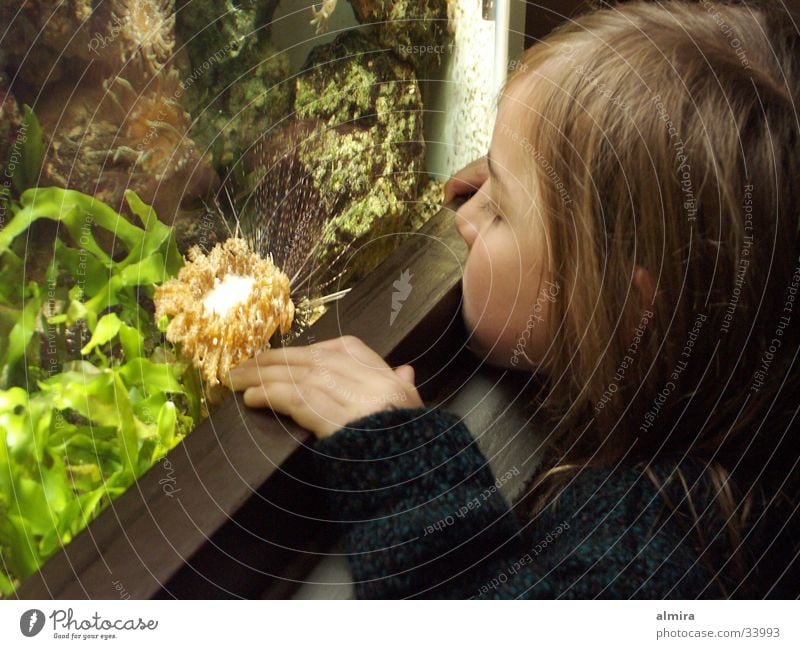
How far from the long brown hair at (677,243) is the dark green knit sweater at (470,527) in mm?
21

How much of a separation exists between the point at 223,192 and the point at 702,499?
375 millimetres

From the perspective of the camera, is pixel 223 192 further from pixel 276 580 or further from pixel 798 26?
pixel 798 26

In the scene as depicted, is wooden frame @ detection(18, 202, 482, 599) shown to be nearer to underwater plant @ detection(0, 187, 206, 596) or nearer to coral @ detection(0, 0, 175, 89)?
underwater plant @ detection(0, 187, 206, 596)

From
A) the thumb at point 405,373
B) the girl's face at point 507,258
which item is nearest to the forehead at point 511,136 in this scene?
the girl's face at point 507,258

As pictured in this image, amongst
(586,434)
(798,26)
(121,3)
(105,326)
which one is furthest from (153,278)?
(798,26)

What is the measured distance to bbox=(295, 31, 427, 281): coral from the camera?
49cm

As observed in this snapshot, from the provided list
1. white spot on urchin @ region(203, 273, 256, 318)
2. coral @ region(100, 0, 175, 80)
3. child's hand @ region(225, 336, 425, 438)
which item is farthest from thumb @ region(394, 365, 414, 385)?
coral @ region(100, 0, 175, 80)

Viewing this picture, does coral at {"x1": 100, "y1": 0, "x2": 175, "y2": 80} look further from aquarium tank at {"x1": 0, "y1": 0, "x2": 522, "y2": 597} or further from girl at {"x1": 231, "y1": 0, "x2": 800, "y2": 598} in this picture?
girl at {"x1": 231, "y1": 0, "x2": 800, "y2": 598}

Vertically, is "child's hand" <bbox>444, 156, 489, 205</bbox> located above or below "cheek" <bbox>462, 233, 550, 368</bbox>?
above

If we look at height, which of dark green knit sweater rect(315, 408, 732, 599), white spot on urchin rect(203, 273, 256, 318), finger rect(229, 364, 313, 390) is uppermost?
white spot on urchin rect(203, 273, 256, 318)

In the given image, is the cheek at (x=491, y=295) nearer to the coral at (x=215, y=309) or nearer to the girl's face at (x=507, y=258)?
the girl's face at (x=507, y=258)

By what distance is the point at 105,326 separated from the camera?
482mm

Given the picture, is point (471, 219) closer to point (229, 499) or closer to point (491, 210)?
point (491, 210)

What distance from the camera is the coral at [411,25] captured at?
0.49 metres
